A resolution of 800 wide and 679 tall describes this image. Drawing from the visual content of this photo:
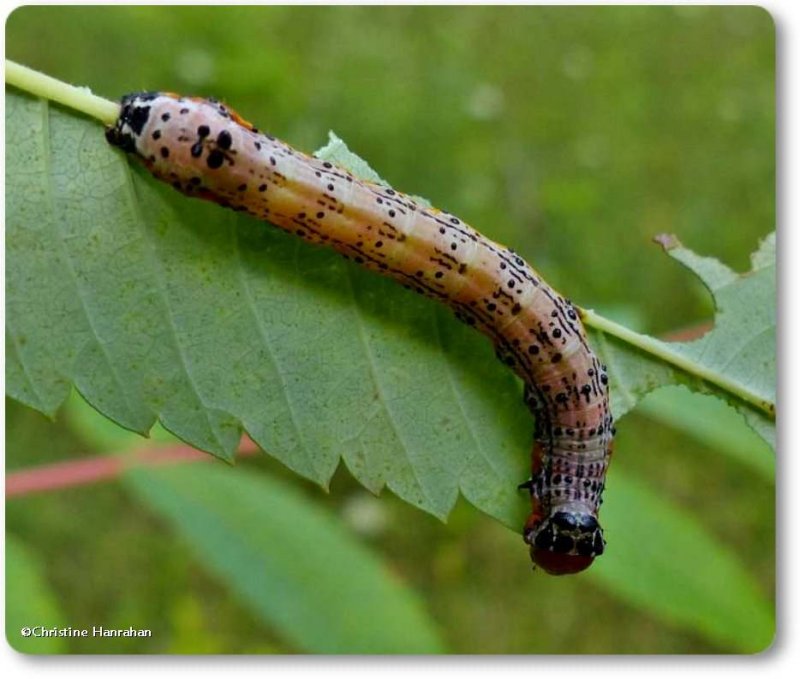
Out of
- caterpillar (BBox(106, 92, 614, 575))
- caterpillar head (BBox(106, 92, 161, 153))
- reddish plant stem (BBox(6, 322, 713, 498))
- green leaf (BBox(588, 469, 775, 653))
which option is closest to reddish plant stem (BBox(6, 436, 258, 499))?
reddish plant stem (BBox(6, 322, 713, 498))

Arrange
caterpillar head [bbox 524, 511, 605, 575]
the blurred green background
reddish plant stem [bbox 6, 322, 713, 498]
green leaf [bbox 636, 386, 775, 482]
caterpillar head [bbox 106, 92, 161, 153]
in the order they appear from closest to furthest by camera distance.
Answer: caterpillar head [bbox 106, 92, 161, 153], caterpillar head [bbox 524, 511, 605, 575], reddish plant stem [bbox 6, 322, 713, 498], green leaf [bbox 636, 386, 775, 482], the blurred green background

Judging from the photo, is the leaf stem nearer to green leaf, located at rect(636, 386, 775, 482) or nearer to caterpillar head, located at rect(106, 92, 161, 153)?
caterpillar head, located at rect(106, 92, 161, 153)

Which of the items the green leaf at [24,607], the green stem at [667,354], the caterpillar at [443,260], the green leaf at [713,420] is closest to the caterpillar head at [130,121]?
the caterpillar at [443,260]

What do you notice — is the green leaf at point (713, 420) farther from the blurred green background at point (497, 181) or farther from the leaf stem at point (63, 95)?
the leaf stem at point (63, 95)

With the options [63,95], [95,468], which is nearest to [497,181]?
[95,468]

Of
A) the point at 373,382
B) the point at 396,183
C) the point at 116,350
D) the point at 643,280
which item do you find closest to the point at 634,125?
the point at 643,280

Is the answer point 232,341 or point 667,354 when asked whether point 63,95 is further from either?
point 667,354

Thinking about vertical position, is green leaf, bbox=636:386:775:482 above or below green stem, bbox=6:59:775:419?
below
